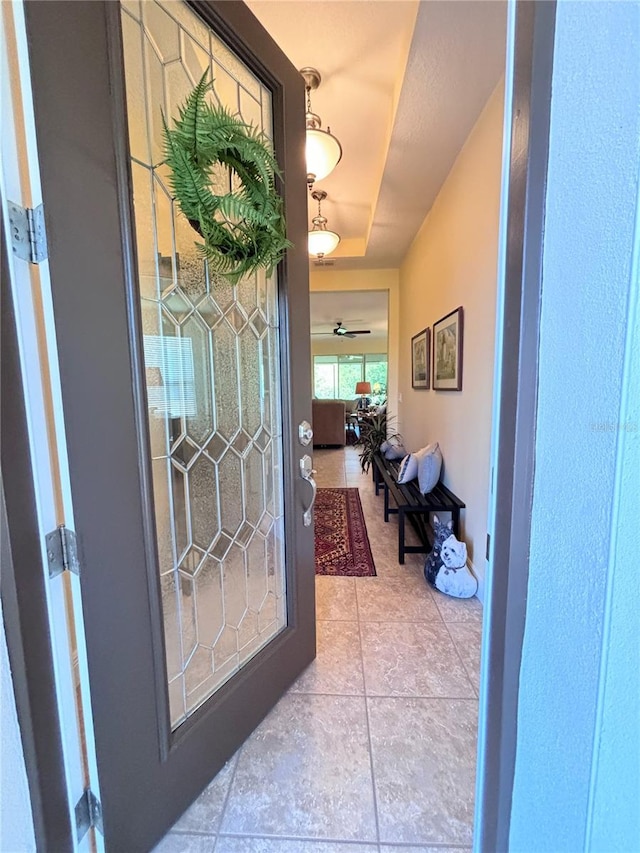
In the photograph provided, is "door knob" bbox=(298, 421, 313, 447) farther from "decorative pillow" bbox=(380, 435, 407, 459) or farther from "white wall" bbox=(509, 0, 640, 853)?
"decorative pillow" bbox=(380, 435, 407, 459)

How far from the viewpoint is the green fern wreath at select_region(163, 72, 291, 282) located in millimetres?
970

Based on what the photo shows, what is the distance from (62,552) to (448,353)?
2563 millimetres

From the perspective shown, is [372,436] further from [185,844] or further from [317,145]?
[185,844]

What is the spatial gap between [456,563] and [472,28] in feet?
8.47

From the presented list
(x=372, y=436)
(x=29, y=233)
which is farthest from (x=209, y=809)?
(x=372, y=436)

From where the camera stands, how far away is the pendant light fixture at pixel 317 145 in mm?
1896

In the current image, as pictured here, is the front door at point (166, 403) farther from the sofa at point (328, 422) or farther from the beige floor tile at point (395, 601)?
the sofa at point (328, 422)

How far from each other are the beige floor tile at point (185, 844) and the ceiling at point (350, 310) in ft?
16.2

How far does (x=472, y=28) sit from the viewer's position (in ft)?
4.98

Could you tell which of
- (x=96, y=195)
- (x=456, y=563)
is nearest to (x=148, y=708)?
(x=96, y=195)

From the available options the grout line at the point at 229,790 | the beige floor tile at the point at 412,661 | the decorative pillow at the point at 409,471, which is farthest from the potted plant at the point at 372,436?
the grout line at the point at 229,790

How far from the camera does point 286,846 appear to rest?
1014 mm

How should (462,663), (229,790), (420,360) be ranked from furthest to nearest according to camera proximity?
(420,360) < (462,663) < (229,790)

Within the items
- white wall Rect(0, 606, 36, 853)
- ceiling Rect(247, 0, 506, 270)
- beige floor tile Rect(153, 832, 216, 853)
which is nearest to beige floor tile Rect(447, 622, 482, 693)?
beige floor tile Rect(153, 832, 216, 853)
